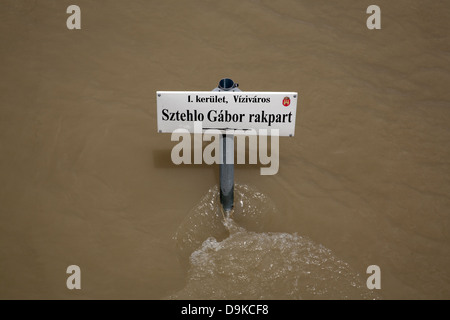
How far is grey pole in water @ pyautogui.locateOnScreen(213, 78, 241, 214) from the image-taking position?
7.97 feet

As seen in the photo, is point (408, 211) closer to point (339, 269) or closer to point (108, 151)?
point (339, 269)

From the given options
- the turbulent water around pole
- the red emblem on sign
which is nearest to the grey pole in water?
the turbulent water around pole

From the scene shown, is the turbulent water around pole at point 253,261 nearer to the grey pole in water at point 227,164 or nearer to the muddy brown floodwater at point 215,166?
the muddy brown floodwater at point 215,166

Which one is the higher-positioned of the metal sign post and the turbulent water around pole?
the metal sign post

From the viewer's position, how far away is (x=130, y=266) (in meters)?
2.55

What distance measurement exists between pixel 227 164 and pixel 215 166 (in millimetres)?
547

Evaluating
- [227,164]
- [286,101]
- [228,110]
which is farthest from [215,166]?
[286,101]

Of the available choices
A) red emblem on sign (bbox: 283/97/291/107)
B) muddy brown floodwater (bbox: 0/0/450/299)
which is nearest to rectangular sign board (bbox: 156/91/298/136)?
red emblem on sign (bbox: 283/97/291/107)

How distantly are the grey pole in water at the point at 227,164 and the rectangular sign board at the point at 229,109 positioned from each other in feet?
0.27

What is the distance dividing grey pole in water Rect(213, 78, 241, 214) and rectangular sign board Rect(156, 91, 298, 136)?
0.27ft

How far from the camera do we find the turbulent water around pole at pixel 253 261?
2.41 m

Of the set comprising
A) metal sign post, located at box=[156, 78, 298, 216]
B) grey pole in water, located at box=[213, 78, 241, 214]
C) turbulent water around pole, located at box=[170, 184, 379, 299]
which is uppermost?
metal sign post, located at box=[156, 78, 298, 216]

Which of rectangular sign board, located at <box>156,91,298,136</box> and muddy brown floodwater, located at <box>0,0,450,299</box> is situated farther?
muddy brown floodwater, located at <box>0,0,450,299</box>

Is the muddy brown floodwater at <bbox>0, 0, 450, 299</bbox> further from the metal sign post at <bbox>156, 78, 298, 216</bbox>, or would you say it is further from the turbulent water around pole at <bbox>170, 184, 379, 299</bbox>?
the metal sign post at <bbox>156, 78, 298, 216</bbox>
